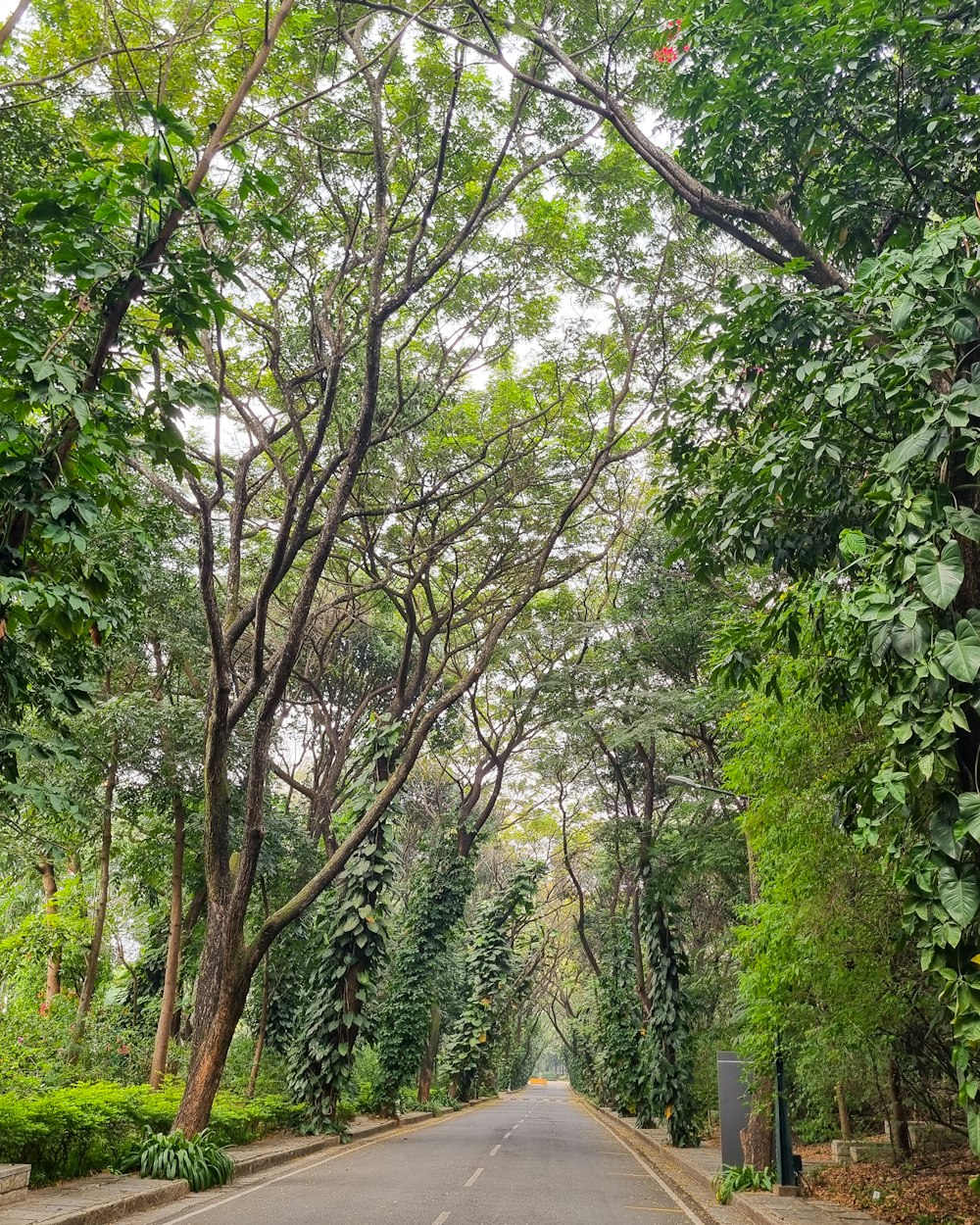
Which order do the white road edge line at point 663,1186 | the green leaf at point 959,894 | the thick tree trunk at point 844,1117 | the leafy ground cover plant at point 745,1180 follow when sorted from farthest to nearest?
1. the thick tree trunk at point 844,1117
2. the leafy ground cover plant at point 745,1180
3. the white road edge line at point 663,1186
4. the green leaf at point 959,894

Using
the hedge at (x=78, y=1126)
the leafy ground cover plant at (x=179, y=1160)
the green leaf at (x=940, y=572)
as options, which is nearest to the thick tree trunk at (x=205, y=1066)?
the leafy ground cover plant at (x=179, y=1160)

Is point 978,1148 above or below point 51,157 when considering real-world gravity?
below

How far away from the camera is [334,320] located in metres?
12.0

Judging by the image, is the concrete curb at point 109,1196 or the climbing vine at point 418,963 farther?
the climbing vine at point 418,963

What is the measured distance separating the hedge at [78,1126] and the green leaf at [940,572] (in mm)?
8480

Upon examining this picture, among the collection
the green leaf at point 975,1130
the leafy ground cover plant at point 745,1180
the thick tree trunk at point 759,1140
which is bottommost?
the leafy ground cover plant at point 745,1180

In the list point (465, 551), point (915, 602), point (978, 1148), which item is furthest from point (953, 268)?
point (465, 551)

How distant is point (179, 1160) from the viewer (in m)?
9.48

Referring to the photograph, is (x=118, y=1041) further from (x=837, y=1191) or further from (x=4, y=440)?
(x=4, y=440)

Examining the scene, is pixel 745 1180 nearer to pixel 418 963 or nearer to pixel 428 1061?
pixel 418 963

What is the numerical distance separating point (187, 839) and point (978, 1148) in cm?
1418

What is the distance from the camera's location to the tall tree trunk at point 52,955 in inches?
602

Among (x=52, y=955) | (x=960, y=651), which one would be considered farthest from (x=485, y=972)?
(x=960, y=651)

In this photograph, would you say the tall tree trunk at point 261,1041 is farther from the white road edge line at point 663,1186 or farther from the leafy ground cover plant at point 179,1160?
the white road edge line at point 663,1186
